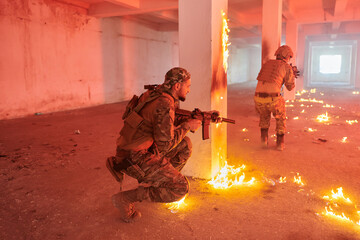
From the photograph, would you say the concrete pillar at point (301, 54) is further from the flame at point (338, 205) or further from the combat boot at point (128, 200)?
the combat boot at point (128, 200)

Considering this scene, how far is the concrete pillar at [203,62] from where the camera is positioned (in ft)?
11.2

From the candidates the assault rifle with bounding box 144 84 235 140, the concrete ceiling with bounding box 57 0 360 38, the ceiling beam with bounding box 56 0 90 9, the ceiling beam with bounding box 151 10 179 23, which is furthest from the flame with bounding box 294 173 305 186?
the ceiling beam with bounding box 151 10 179 23

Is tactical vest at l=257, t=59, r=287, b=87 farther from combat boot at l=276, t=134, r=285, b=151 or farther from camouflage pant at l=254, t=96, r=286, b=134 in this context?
combat boot at l=276, t=134, r=285, b=151

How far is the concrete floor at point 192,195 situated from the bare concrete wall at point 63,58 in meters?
2.85

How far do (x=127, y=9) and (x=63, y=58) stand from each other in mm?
2716

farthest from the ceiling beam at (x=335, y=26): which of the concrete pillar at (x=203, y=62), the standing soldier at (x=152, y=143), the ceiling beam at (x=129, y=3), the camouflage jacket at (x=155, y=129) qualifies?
the camouflage jacket at (x=155, y=129)

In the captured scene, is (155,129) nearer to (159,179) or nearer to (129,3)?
(159,179)

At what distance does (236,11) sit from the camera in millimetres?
12234

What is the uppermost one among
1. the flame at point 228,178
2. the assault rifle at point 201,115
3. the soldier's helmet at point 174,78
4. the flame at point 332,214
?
the soldier's helmet at point 174,78

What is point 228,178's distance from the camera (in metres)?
3.71

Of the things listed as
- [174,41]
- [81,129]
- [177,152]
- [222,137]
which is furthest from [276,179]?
[174,41]

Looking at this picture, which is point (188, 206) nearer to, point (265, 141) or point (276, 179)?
point (276, 179)

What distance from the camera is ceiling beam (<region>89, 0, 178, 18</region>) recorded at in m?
9.19

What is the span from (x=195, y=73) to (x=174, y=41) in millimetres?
12704
